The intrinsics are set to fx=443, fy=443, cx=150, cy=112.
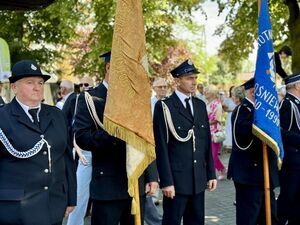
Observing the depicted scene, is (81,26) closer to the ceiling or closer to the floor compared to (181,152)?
closer to the ceiling

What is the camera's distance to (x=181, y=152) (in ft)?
14.6

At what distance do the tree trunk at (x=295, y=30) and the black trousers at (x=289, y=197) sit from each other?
3784 mm

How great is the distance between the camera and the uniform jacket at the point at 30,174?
3.23m

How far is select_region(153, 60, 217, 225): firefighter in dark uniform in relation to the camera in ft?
14.4

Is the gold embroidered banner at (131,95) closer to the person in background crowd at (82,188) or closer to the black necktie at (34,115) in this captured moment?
the black necktie at (34,115)

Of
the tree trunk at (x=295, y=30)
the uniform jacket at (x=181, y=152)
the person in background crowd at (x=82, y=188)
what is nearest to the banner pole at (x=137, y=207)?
the uniform jacket at (x=181, y=152)

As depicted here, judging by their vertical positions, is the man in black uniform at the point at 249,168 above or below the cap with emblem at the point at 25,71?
below

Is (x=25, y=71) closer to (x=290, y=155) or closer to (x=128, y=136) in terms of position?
(x=128, y=136)

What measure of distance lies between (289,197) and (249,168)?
0.84 metres

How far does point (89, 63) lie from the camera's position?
15711 millimetres

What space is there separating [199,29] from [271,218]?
65.7ft

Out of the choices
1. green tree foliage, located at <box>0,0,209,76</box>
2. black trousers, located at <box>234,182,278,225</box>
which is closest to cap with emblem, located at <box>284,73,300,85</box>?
black trousers, located at <box>234,182,278,225</box>

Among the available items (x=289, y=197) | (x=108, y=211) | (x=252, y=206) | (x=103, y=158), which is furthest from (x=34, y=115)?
(x=289, y=197)

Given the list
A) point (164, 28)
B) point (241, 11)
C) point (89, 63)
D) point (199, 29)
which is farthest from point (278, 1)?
point (199, 29)
